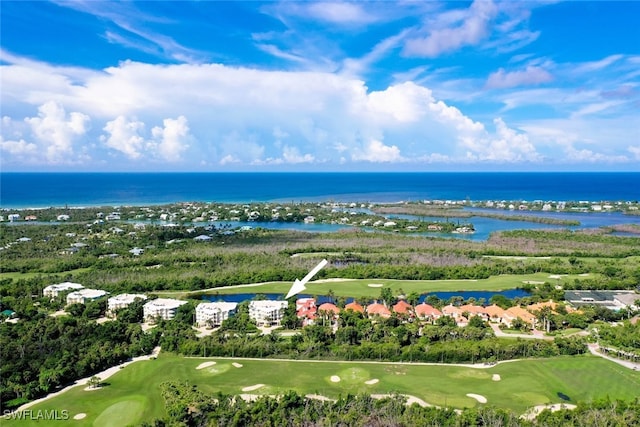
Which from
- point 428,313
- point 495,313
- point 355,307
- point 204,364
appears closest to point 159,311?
point 204,364

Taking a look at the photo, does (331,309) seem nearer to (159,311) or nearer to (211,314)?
(211,314)

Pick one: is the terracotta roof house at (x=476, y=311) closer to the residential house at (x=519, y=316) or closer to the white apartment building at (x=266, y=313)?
the residential house at (x=519, y=316)

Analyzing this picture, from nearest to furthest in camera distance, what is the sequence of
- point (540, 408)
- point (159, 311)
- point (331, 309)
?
point (540, 408), point (159, 311), point (331, 309)

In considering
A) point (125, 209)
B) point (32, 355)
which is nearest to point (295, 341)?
point (32, 355)

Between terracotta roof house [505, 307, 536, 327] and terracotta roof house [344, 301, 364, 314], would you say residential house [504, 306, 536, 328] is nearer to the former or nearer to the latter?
terracotta roof house [505, 307, 536, 327]

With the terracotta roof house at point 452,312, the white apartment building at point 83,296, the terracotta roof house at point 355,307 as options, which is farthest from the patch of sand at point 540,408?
the white apartment building at point 83,296

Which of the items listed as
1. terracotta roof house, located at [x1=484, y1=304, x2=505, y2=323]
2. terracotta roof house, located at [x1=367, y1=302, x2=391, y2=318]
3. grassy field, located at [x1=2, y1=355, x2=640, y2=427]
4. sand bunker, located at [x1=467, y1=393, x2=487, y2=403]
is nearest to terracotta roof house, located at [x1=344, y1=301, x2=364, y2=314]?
terracotta roof house, located at [x1=367, y1=302, x2=391, y2=318]
